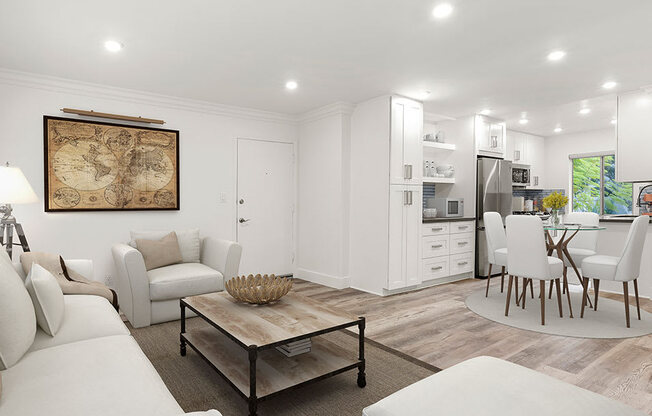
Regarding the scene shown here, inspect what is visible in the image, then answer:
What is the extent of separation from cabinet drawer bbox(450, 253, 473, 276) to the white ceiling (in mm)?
2211

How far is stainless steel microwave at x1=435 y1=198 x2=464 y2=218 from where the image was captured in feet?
17.2

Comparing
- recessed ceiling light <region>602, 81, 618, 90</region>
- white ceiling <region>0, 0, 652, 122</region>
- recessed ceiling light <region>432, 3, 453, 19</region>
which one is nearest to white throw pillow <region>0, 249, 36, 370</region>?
white ceiling <region>0, 0, 652, 122</region>

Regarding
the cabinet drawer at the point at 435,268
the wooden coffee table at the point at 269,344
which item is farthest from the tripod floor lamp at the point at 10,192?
the cabinet drawer at the point at 435,268

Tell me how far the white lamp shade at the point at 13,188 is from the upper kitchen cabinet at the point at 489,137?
207 inches

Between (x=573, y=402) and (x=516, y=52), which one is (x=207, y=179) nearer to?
(x=516, y=52)

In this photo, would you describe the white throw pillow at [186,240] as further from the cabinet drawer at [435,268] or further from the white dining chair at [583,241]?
the white dining chair at [583,241]

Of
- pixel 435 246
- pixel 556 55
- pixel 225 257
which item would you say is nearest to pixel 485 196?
pixel 435 246

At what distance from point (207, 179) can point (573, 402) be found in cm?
429

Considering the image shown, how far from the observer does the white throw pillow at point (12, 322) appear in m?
1.46

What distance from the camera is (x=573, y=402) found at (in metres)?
1.17

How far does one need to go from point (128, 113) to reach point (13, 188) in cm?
153

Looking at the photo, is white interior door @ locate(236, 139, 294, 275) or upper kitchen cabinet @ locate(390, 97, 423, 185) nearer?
upper kitchen cabinet @ locate(390, 97, 423, 185)

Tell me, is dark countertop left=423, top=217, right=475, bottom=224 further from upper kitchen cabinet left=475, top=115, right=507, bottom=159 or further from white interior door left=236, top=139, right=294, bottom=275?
white interior door left=236, top=139, right=294, bottom=275

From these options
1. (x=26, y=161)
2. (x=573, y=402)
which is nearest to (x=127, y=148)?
(x=26, y=161)
